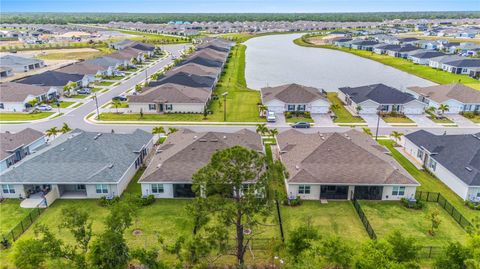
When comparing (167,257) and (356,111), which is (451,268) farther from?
(356,111)

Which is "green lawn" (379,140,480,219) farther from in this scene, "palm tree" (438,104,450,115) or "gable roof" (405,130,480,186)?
"palm tree" (438,104,450,115)

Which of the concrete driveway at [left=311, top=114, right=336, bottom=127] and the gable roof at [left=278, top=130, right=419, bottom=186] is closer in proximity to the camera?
the gable roof at [left=278, top=130, right=419, bottom=186]

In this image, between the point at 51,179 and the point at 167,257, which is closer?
the point at 167,257

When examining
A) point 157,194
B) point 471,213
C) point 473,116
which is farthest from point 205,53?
point 471,213

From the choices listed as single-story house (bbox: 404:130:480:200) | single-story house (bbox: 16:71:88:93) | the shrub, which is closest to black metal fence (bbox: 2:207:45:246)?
the shrub

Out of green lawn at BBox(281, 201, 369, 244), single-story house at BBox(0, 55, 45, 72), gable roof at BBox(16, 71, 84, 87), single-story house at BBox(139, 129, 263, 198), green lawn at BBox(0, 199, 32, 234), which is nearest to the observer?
green lawn at BBox(281, 201, 369, 244)

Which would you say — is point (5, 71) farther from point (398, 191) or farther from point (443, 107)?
point (443, 107)
